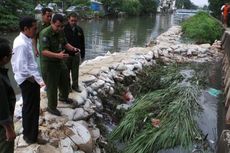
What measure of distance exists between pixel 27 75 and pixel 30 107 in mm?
414

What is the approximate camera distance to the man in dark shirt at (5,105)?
308 cm

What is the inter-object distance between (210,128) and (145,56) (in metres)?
4.82

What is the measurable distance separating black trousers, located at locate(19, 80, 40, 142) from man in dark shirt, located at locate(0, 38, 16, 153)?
0.92 metres

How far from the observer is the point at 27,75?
13.5ft

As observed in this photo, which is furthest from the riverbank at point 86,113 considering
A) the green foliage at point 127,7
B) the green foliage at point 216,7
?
the green foliage at point 127,7

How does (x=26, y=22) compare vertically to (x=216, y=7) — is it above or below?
below

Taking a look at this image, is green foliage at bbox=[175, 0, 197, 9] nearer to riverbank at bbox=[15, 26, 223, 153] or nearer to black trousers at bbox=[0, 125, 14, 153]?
riverbank at bbox=[15, 26, 223, 153]

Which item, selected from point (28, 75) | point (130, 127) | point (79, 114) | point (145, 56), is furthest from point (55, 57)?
point (145, 56)

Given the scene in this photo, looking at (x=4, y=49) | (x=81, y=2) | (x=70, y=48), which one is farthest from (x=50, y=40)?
(x=81, y=2)

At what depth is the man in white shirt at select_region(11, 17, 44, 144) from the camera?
13.2 ft

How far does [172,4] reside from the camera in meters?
93.4

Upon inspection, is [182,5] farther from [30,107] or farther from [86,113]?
[30,107]

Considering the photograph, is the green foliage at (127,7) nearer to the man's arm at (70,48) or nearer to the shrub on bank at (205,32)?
the shrub on bank at (205,32)

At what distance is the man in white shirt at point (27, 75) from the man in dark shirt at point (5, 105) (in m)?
0.83
